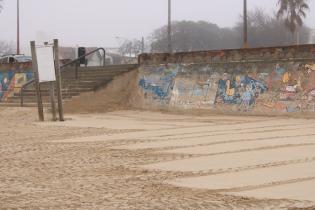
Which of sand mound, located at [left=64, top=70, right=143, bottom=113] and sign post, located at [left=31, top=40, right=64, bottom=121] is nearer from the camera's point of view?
sign post, located at [left=31, top=40, right=64, bottom=121]

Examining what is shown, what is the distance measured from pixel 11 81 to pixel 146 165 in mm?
22908

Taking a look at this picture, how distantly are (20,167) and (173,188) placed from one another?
2.99 metres

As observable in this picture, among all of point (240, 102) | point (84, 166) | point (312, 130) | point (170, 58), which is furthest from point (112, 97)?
point (84, 166)

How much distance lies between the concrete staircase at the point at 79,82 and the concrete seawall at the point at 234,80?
1.51 m

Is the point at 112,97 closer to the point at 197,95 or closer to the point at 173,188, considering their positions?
the point at 197,95

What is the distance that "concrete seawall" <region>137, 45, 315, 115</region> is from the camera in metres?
19.1

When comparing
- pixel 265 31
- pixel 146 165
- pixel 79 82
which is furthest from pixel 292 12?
pixel 146 165

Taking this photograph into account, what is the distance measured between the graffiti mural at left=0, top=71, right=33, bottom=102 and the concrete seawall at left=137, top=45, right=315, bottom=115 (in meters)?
8.10

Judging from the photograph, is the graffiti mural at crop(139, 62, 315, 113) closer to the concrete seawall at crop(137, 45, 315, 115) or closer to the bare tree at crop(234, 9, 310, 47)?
the concrete seawall at crop(137, 45, 315, 115)

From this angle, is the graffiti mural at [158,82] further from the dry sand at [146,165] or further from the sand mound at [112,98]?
the dry sand at [146,165]

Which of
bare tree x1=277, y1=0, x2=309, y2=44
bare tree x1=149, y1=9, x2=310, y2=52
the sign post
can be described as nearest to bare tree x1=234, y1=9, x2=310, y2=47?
bare tree x1=149, y1=9, x2=310, y2=52

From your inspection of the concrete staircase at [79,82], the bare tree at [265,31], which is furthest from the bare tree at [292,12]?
the concrete staircase at [79,82]

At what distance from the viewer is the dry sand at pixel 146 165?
6629mm

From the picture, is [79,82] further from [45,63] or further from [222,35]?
[222,35]
